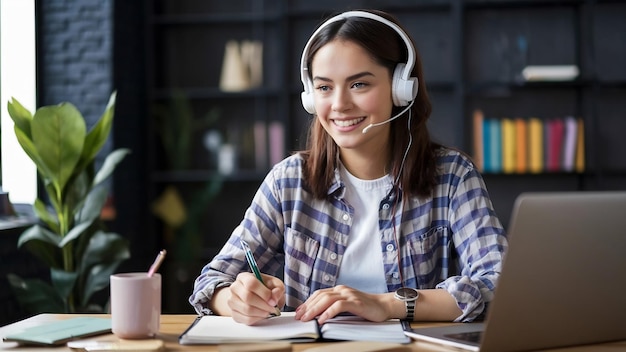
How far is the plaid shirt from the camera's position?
5.80 ft

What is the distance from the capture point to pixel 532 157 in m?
4.14

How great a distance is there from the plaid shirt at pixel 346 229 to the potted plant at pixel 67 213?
1.08m

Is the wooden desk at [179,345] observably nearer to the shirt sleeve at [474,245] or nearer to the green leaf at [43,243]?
the shirt sleeve at [474,245]

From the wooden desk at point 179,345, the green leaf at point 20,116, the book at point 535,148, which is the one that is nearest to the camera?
the wooden desk at point 179,345

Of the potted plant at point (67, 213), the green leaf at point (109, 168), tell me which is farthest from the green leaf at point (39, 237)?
the green leaf at point (109, 168)

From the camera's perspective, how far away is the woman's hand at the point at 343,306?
1.37 m

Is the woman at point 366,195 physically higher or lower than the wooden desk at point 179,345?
higher

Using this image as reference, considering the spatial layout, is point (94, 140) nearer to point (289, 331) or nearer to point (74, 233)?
point (74, 233)

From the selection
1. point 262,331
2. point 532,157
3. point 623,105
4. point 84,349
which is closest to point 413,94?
point 262,331

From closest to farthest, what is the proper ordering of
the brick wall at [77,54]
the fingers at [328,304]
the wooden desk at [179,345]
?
the wooden desk at [179,345] < the fingers at [328,304] < the brick wall at [77,54]

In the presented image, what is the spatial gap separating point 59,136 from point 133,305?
1.53 metres

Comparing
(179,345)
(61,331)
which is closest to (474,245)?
(179,345)

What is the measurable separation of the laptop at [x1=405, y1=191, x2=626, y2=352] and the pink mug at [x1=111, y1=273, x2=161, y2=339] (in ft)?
1.63

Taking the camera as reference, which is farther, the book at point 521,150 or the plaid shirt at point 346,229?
the book at point 521,150
